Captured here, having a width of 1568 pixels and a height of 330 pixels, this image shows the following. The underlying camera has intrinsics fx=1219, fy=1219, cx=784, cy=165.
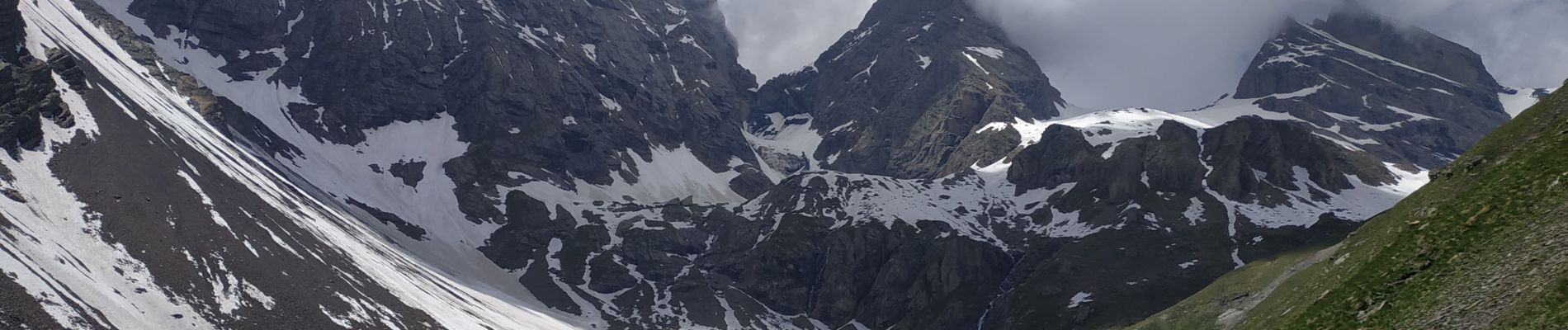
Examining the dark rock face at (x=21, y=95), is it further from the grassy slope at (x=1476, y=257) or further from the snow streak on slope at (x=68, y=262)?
the grassy slope at (x=1476, y=257)

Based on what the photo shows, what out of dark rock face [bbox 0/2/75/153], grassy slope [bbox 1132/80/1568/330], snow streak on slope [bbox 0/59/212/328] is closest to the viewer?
grassy slope [bbox 1132/80/1568/330]

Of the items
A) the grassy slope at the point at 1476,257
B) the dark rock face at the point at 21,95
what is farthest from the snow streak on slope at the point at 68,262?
the grassy slope at the point at 1476,257

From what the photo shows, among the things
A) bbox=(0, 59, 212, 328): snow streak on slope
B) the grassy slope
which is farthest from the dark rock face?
the grassy slope

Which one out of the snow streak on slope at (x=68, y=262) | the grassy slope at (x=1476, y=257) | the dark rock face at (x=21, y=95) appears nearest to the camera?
the grassy slope at (x=1476, y=257)

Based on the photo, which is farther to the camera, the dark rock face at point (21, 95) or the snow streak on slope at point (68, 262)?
the dark rock face at point (21, 95)

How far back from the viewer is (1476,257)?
46.1 meters

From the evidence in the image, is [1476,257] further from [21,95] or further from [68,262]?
[21,95]

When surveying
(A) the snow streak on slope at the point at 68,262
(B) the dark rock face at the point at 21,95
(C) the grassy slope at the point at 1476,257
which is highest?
(B) the dark rock face at the point at 21,95

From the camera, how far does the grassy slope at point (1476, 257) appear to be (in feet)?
139

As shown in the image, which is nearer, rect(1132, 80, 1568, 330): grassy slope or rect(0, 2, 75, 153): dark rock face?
rect(1132, 80, 1568, 330): grassy slope

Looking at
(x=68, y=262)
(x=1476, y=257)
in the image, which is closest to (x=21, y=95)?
(x=68, y=262)

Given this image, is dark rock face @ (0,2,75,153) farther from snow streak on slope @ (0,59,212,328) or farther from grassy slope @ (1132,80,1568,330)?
grassy slope @ (1132,80,1568,330)

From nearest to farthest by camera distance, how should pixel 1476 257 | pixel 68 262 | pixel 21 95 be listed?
pixel 1476 257
pixel 68 262
pixel 21 95

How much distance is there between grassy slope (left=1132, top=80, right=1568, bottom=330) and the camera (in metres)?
42.3
